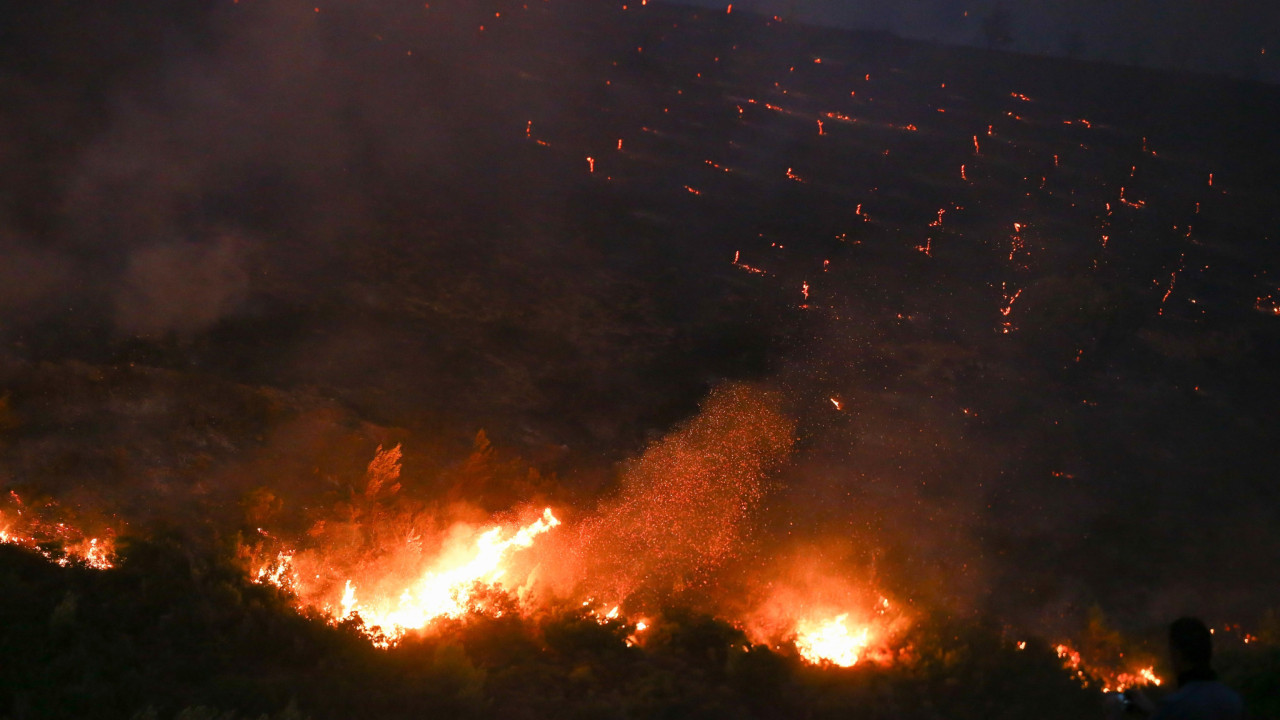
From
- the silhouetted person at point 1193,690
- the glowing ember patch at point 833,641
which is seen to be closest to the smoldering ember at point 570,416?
the glowing ember patch at point 833,641

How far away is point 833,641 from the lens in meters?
6.21

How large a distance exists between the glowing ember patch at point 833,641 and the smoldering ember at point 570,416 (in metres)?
0.03

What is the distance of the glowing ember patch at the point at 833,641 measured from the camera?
6059mm

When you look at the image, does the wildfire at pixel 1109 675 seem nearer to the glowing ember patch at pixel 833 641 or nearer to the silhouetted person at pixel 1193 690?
the glowing ember patch at pixel 833 641

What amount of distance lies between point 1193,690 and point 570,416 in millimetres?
6874

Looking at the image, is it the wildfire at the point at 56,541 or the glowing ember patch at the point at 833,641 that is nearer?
the wildfire at the point at 56,541

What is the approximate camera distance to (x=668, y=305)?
12.8 meters

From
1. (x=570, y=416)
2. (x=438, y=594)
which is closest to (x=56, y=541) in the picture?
(x=438, y=594)

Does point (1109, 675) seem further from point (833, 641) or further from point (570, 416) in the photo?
point (570, 416)

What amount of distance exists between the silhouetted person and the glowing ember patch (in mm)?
2854

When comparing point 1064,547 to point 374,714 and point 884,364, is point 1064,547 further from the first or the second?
point 374,714

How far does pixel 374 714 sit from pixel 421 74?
22800 mm

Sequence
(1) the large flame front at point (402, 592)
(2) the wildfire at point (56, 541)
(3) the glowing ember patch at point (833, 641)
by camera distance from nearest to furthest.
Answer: (2) the wildfire at point (56, 541) → (1) the large flame front at point (402, 592) → (3) the glowing ember patch at point (833, 641)

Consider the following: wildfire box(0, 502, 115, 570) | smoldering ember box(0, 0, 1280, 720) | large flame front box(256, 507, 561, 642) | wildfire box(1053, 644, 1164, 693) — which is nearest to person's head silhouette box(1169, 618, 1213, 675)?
smoldering ember box(0, 0, 1280, 720)
